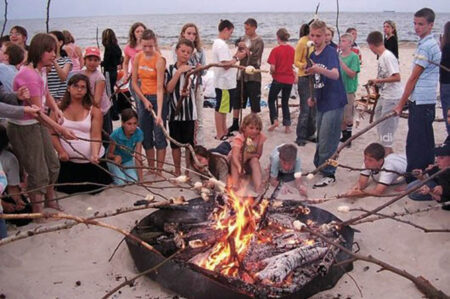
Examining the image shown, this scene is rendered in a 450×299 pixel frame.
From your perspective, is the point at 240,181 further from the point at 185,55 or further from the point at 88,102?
the point at 88,102

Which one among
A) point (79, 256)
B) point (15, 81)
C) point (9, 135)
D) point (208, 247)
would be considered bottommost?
point (79, 256)

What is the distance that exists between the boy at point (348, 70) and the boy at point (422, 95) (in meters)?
1.85

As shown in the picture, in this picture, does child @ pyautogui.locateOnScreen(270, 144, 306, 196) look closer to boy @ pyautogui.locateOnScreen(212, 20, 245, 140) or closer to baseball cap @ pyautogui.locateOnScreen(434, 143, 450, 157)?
baseball cap @ pyautogui.locateOnScreen(434, 143, 450, 157)

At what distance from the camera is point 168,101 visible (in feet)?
19.3

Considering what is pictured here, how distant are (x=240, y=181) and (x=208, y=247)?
1.62 m

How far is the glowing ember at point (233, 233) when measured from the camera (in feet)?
11.8

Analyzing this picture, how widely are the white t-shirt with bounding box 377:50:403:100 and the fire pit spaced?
2631 mm

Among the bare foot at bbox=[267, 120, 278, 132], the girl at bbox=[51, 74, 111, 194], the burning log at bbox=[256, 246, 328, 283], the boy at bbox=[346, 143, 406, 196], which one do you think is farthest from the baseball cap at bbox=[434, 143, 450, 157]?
the girl at bbox=[51, 74, 111, 194]

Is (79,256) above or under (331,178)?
under

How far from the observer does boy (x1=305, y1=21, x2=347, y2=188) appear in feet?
17.7

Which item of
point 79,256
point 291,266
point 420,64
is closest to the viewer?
point 291,266

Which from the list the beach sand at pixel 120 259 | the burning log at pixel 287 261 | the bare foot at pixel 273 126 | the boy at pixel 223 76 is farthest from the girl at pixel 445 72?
the bare foot at pixel 273 126

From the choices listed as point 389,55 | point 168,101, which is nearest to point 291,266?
point 168,101

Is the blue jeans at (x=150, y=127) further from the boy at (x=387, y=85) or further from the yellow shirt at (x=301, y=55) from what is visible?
the boy at (x=387, y=85)
